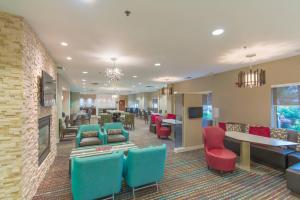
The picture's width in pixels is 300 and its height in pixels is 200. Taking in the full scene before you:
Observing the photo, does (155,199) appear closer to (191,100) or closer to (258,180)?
(258,180)

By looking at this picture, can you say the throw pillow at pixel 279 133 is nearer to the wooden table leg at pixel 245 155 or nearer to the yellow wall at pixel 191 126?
the wooden table leg at pixel 245 155

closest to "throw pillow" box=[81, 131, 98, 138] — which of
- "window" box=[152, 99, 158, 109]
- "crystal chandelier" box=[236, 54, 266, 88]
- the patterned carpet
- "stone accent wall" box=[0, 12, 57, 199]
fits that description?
the patterned carpet

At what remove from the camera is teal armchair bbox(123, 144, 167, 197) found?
2.75 m

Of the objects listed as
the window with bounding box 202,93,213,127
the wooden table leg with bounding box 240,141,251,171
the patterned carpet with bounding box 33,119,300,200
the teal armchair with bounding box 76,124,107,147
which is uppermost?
Answer: the window with bounding box 202,93,213,127

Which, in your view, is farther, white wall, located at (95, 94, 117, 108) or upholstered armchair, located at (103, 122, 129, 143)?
white wall, located at (95, 94, 117, 108)

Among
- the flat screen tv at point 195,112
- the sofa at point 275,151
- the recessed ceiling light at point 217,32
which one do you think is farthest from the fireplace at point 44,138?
the sofa at point 275,151

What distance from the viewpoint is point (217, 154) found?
3.92 metres

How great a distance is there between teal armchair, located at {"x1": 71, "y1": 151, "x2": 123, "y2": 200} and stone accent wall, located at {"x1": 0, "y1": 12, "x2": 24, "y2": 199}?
90 cm

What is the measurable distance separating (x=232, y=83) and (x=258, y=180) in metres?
4.03

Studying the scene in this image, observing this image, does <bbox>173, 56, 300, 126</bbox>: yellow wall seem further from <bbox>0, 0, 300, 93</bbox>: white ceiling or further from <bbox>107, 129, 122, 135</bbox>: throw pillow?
Answer: <bbox>107, 129, 122, 135</bbox>: throw pillow

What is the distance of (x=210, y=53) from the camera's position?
4.33 meters

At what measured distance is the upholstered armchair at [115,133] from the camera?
5.37 metres

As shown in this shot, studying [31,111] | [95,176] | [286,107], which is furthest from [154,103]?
[95,176]

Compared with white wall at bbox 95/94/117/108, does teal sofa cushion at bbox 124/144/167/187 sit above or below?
below
